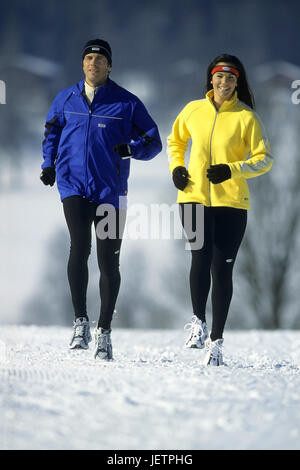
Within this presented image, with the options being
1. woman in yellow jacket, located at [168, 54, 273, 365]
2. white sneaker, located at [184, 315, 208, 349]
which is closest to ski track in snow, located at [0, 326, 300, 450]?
white sneaker, located at [184, 315, 208, 349]

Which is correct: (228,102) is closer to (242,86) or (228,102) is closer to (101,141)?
(242,86)

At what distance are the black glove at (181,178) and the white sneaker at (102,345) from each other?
3.08 ft

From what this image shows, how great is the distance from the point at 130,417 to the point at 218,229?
160cm

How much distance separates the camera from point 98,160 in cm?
376

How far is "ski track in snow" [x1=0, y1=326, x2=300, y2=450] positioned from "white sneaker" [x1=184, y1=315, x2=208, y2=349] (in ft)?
0.59

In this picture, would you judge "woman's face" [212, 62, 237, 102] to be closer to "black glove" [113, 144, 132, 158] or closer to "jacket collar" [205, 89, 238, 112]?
"jacket collar" [205, 89, 238, 112]

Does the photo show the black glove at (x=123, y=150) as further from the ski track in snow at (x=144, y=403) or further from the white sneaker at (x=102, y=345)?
the ski track in snow at (x=144, y=403)

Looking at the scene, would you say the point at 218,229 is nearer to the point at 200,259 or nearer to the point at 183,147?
the point at 200,259

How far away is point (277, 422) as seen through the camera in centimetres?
244

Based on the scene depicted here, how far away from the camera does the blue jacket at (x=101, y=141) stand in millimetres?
3746

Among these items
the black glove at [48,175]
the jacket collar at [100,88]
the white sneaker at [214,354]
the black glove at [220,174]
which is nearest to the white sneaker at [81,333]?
the white sneaker at [214,354]

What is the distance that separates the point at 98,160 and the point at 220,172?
68cm

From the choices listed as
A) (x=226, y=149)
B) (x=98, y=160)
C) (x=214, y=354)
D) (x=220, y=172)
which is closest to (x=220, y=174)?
(x=220, y=172)
